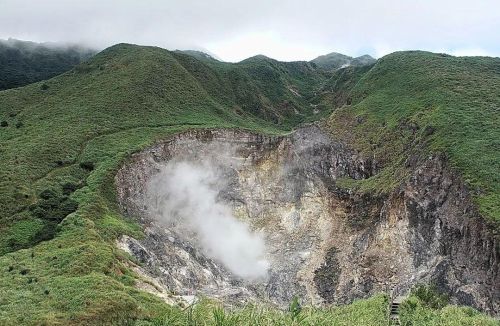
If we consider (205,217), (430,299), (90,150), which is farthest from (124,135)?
(430,299)

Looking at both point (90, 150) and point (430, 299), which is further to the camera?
point (90, 150)

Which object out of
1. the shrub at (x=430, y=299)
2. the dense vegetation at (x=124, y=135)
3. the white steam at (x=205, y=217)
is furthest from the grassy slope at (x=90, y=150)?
the shrub at (x=430, y=299)

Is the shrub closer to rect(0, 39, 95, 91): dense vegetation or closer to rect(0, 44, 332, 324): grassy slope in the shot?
rect(0, 44, 332, 324): grassy slope

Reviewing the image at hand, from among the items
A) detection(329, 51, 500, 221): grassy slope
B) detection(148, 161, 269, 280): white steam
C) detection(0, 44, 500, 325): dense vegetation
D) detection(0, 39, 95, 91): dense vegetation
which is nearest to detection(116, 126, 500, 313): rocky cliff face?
detection(148, 161, 269, 280): white steam

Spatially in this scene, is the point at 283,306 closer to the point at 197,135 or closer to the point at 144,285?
the point at 144,285

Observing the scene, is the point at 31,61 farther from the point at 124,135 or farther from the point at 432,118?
the point at 432,118

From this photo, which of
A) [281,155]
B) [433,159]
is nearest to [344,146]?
[281,155]

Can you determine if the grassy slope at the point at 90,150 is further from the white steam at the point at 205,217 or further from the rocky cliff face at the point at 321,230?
the white steam at the point at 205,217
